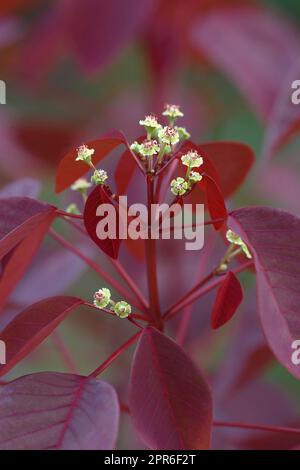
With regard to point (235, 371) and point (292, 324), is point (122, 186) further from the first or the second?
point (235, 371)

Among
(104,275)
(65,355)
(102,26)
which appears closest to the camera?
(104,275)

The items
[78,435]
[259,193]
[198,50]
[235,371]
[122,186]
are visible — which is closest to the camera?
[78,435]

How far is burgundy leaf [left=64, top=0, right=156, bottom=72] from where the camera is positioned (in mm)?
1021

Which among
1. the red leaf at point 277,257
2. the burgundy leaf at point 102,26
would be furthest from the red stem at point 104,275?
the burgundy leaf at point 102,26

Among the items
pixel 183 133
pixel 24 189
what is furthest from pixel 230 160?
pixel 24 189

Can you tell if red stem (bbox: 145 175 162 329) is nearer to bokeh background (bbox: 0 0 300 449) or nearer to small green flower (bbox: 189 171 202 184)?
small green flower (bbox: 189 171 202 184)

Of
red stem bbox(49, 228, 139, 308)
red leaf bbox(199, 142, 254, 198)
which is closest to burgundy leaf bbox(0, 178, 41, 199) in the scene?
red stem bbox(49, 228, 139, 308)

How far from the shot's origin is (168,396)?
1.59ft

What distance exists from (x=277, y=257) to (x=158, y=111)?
63cm

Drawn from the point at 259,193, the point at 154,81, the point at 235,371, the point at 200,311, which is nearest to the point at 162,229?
the point at 235,371

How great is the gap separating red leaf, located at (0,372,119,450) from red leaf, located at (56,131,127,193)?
14 cm

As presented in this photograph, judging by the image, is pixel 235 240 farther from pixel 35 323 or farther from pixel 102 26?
pixel 102 26

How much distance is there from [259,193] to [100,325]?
44cm

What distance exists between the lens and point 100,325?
1.19 metres
